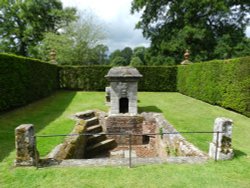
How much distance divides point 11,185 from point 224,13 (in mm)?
24565

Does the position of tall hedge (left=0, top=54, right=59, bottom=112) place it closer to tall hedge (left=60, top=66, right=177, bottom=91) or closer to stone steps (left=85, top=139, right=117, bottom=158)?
stone steps (left=85, top=139, right=117, bottom=158)

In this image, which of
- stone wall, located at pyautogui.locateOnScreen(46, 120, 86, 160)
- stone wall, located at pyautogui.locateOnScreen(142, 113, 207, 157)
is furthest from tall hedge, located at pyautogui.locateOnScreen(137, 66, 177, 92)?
stone wall, located at pyautogui.locateOnScreen(46, 120, 86, 160)

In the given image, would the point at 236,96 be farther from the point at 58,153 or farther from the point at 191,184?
the point at 58,153

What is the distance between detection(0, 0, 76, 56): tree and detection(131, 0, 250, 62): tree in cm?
1230

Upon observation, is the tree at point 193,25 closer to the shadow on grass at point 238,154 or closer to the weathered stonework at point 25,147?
the shadow on grass at point 238,154

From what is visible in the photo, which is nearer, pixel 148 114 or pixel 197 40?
pixel 148 114

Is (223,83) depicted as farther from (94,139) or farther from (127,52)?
(127,52)

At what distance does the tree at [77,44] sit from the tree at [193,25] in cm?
621

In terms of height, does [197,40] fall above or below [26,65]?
above

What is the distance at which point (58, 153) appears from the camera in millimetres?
4492

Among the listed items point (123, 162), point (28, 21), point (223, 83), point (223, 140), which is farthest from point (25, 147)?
point (28, 21)

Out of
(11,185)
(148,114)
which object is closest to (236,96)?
(148,114)

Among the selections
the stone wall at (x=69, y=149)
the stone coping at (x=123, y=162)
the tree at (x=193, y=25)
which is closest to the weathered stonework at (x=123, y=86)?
the stone wall at (x=69, y=149)

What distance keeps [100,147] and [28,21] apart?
89.6ft
